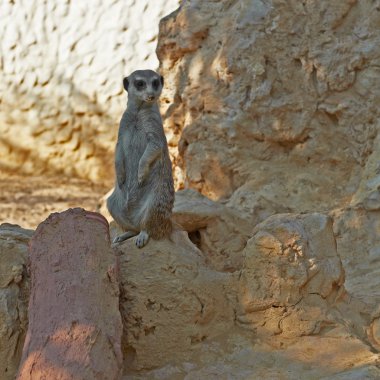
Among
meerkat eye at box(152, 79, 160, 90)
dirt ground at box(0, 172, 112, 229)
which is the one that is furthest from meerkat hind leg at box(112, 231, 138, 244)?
dirt ground at box(0, 172, 112, 229)

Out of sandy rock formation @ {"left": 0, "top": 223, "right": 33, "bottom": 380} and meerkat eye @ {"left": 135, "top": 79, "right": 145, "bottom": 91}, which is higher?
meerkat eye @ {"left": 135, "top": 79, "right": 145, "bottom": 91}

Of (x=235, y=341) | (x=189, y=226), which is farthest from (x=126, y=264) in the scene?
(x=189, y=226)

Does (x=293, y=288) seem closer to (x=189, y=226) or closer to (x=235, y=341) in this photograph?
(x=235, y=341)

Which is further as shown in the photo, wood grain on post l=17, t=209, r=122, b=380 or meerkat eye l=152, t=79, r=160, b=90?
meerkat eye l=152, t=79, r=160, b=90

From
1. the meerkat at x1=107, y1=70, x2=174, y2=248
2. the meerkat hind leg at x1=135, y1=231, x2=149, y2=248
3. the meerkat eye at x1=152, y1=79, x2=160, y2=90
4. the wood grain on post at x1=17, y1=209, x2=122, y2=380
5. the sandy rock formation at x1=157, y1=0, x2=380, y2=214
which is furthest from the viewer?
the sandy rock formation at x1=157, y1=0, x2=380, y2=214

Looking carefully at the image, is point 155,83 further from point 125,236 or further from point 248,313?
point 248,313

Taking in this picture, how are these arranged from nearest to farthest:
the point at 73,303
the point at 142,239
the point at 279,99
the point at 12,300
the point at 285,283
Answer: the point at 73,303, the point at 12,300, the point at 285,283, the point at 142,239, the point at 279,99

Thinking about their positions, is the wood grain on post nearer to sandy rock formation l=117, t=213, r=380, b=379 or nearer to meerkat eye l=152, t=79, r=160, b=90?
sandy rock formation l=117, t=213, r=380, b=379

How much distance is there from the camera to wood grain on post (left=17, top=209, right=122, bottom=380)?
3.07 m

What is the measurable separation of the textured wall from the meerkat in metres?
5.02

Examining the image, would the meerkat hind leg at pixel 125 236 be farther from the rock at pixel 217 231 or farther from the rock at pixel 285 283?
the rock at pixel 217 231

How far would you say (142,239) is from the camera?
3.95 metres

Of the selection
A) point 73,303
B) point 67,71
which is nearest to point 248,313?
point 73,303

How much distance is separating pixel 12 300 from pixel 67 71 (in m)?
6.15
